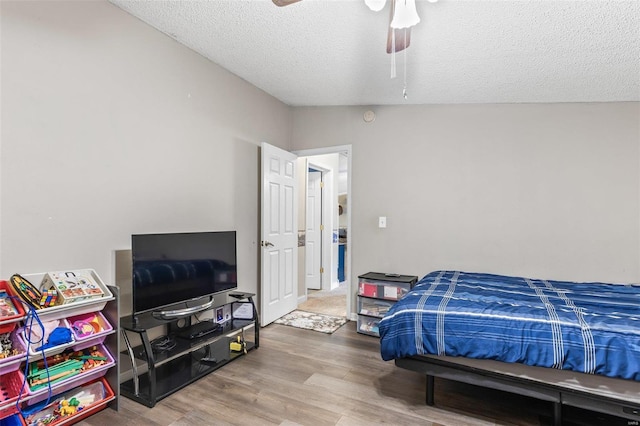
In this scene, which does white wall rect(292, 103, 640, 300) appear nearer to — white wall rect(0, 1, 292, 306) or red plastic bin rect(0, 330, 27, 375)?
white wall rect(0, 1, 292, 306)

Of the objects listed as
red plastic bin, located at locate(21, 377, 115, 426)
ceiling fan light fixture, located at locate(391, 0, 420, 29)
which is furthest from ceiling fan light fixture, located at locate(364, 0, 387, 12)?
red plastic bin, located at locate(21, 377, 115, 426)

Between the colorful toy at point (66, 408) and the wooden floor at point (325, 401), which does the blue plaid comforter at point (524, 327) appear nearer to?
the wooden floor at point (325, 401)

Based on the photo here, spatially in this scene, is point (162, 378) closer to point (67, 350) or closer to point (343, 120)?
point (67, 350)

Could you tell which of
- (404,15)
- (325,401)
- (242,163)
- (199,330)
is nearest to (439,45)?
(404,15)

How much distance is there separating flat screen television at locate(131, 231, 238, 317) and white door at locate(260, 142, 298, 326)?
2.10 feet

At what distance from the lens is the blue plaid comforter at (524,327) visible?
69.3 inches

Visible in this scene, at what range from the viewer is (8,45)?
1.90 meters

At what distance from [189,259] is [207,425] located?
3.90 ft

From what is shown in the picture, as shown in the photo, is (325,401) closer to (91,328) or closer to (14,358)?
(91,328)

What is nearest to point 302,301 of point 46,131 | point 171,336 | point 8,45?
point 171,336

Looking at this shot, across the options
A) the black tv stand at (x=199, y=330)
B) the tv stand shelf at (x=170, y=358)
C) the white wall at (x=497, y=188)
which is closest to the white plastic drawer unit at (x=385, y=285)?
the white wall at (x=497, y=188)

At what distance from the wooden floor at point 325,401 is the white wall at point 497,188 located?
1.41 metres

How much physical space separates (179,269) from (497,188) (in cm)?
307

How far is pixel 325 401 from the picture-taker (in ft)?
7.51
